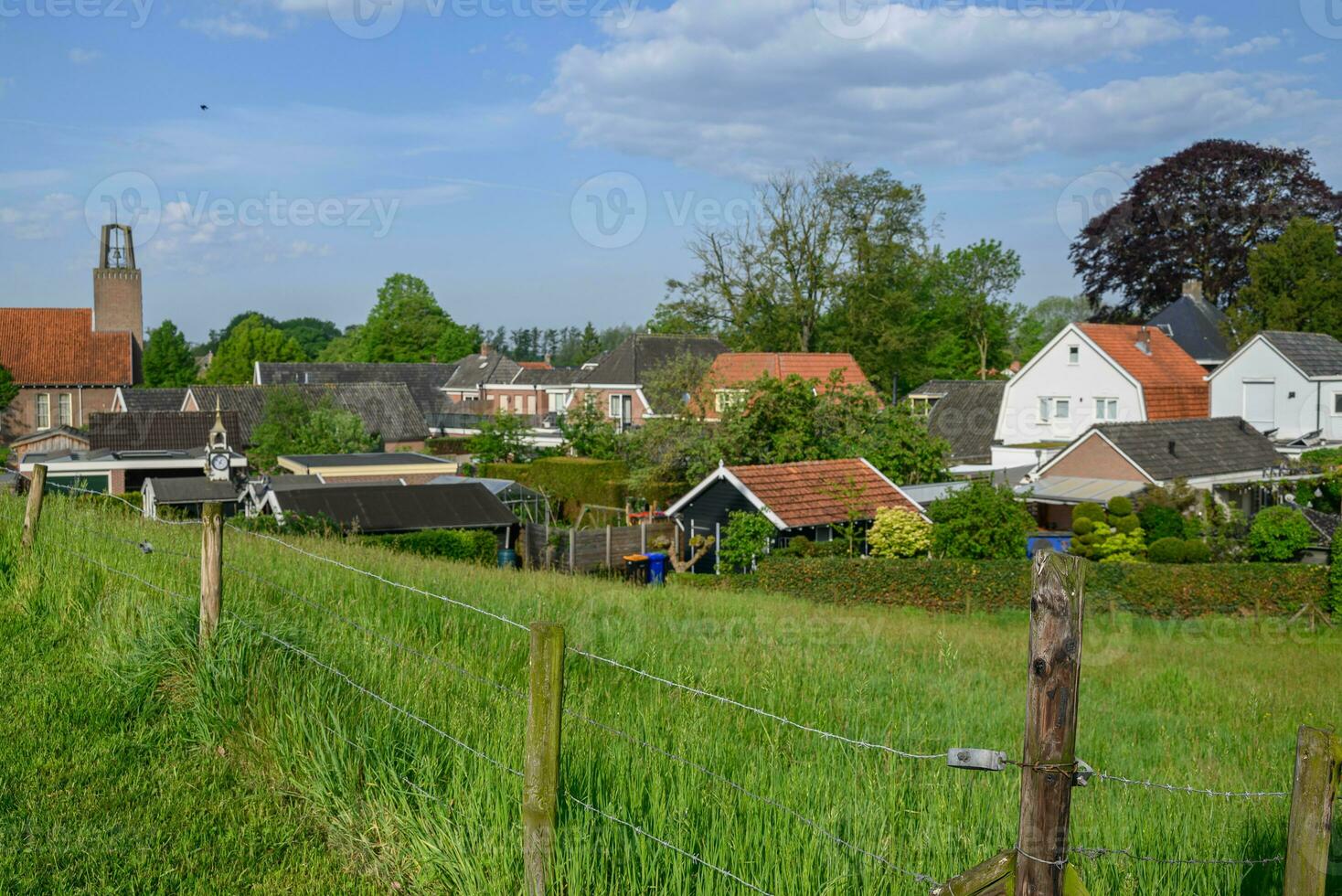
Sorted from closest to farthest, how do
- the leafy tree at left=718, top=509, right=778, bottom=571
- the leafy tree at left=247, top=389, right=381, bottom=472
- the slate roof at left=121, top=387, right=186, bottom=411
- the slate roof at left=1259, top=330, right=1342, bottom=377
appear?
1. the leafy tree at left=718, top=509, right=778, bottom=571
2. the slate roof at left=1259, top=330, right=1342, bottom=377
3. the leafy tree at left=247, top=389, right=381, bottom=472
4. the slate roof at left=121, top=387, right=186, bottom=411

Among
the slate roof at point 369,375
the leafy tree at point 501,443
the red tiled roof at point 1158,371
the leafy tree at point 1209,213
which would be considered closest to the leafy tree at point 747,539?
the leafy tree at point 501,443

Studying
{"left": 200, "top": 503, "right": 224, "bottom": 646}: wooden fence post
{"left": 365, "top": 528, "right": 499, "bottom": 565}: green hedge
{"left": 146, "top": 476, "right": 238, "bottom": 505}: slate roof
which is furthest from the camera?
{"left": 146, "top": 476, "right": 238, "bottom": 505}: slate roof

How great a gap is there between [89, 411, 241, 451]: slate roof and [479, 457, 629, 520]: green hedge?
19.0m

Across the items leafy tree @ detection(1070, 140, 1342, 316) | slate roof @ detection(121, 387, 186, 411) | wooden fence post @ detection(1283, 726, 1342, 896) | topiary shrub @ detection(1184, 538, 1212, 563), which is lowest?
topiary shrub @ detection(1184, 538, 1212, 563)

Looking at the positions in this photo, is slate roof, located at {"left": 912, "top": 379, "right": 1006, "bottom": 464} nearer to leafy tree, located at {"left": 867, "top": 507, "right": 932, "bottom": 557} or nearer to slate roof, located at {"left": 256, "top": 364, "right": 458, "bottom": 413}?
leafy tree, located at {"left": 867, "top": 507, "right": 932, "bottom": 557}

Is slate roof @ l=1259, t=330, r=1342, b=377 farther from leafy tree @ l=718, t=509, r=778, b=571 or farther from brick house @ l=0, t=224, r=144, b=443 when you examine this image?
brick house @ l=0, t=224, r=144, b=443

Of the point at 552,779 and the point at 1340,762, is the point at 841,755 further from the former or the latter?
the point at 1340,762

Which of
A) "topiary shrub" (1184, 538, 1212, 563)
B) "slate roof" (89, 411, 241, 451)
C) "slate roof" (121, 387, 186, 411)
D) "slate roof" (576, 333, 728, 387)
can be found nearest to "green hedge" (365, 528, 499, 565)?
"topiary shrub" (1184, 538, 1212, 563)

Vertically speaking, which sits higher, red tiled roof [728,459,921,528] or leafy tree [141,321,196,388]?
leafy tree [141,321,196,388]

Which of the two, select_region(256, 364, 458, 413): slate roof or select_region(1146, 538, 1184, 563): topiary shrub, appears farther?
select_region(256, 364, 458, 413): slate roof

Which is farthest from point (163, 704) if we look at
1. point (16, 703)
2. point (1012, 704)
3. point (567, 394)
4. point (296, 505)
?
point (567, 394)

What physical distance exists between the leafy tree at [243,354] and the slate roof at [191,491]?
62.5 metres

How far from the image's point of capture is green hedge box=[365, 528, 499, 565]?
2601 centimetres

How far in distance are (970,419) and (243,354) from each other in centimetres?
6758
